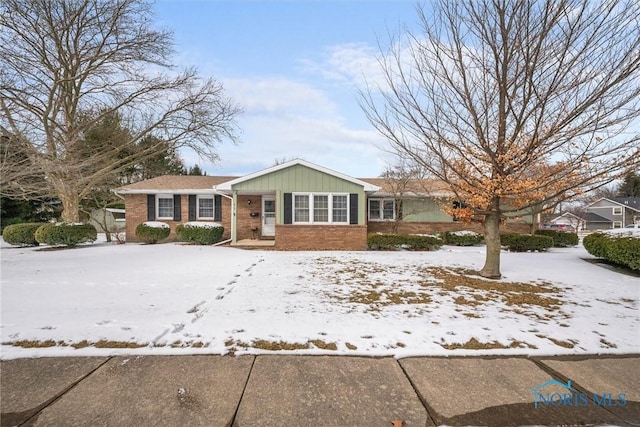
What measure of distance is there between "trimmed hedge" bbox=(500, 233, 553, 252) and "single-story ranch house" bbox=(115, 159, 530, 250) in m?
2.68

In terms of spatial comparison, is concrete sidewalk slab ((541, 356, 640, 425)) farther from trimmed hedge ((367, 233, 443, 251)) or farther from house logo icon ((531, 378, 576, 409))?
trimmed hedge ((367, 233, 443, 251))

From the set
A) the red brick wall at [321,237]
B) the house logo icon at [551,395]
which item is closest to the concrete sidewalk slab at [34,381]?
the house logo icon at [551,395]

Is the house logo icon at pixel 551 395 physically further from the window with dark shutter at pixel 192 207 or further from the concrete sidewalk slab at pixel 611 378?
the window with dark shutter at pixel 192 207

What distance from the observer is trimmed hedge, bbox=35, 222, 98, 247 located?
11953 mm

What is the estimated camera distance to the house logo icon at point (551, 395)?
2.28 meters

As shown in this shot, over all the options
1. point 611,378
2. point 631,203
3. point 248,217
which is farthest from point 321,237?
point 631,203

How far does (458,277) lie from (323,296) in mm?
3622

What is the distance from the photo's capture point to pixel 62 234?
39.7 feet

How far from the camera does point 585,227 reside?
145ft

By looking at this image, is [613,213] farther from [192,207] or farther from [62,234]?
[62,234]

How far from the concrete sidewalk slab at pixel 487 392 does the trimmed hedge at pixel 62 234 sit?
14754 mm

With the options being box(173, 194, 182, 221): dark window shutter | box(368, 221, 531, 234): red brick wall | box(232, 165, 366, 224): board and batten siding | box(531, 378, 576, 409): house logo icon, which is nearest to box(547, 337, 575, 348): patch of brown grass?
box(531, 378, 576, 409): house logo icon

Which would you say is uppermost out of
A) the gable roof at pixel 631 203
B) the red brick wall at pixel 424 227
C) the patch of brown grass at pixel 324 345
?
the gable roof at pixel 631 203

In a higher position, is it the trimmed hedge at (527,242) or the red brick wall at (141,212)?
the red brick wall at (141,212)
